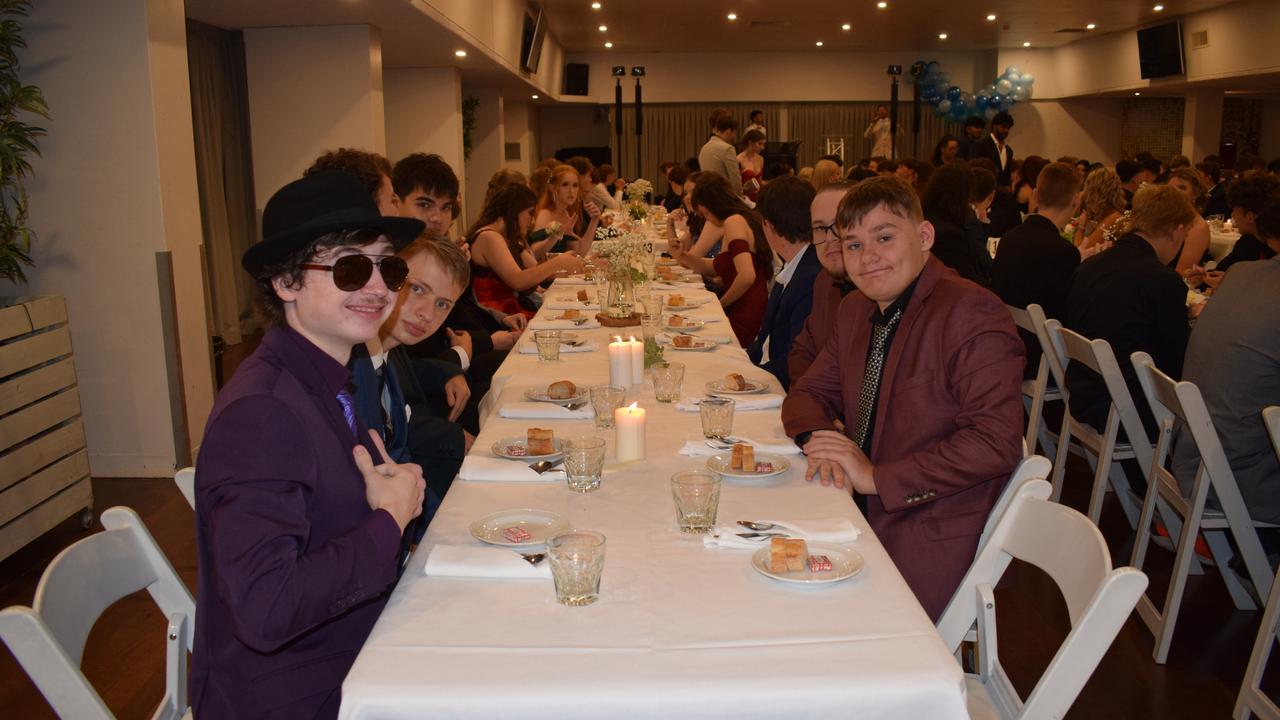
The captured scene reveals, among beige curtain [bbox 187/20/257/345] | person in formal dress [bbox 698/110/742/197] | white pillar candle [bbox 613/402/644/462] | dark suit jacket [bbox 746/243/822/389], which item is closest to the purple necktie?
white pillar candle [bbox 613/402/644/462]

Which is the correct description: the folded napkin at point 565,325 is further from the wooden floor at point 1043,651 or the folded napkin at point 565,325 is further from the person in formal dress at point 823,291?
the wooden floor at point 1043,651

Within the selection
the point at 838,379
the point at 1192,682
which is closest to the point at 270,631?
the point at 838,379

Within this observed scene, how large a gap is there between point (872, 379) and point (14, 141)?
157 inches

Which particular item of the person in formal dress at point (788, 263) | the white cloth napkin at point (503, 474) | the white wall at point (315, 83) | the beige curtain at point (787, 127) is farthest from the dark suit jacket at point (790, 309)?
the beige curtain at point (787, 127)

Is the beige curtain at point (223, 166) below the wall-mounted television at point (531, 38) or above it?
below

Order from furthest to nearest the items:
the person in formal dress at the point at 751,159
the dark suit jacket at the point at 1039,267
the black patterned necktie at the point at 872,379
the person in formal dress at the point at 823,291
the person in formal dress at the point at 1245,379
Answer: the person in formal dress at the point at 751,159
the dark suit jacket at the point at 1039,267
the person in formal dress at the point at 823,291
the person in formal dress at the point at 1245,379
the black patterned necktie at the point at 872,379

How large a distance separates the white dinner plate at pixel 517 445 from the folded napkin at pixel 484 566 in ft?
2.12

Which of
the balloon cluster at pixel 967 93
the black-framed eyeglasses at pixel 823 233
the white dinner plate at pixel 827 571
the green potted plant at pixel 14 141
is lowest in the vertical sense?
the white dinner plate at pixel 827 571

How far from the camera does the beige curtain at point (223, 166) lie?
8234 mm

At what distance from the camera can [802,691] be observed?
143 cm

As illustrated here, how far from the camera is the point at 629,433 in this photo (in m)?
2.46

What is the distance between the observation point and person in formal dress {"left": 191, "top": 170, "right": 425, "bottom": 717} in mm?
1550

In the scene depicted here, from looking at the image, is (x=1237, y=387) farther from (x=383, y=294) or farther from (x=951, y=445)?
(x=383, y=294)

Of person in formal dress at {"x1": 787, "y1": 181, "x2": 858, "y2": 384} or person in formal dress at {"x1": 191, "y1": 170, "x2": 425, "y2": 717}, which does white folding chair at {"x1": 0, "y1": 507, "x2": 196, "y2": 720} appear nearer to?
person in formal dress at {"x1": 191, "y1": 170, "x2": 425, "y2": 717}
